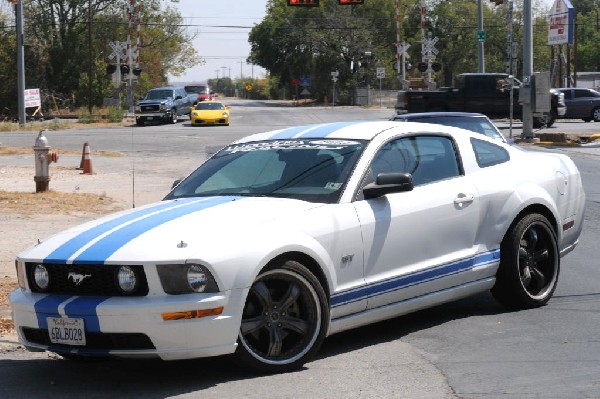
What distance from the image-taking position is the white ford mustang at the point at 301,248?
240 inches

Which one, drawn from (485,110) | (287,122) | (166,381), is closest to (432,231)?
(166,381)

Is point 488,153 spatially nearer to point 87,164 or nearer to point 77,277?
point 77,277

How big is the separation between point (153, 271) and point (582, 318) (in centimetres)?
368

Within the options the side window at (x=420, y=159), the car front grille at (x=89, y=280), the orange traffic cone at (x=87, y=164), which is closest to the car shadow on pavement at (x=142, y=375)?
the car front grille at (x=89, y=280)

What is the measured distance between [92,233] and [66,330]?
0.70 m

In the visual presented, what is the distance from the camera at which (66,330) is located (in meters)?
6.21

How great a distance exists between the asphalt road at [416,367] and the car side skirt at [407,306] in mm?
206

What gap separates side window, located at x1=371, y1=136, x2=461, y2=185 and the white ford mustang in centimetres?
1

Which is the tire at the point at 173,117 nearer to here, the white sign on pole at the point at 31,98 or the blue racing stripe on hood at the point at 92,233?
the white sign on pole at the point at 31,98

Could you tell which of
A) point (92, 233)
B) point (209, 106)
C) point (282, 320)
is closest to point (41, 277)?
point (92, 233)

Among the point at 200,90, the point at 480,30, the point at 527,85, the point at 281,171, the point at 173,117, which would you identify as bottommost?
the point at 281,171

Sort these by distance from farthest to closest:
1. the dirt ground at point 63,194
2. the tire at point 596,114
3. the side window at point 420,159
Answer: the tire at point 596,114 → the dirt ground at point 63,194 → the side window at point 420,159

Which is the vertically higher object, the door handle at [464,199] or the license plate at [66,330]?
the door handle at [464,199]

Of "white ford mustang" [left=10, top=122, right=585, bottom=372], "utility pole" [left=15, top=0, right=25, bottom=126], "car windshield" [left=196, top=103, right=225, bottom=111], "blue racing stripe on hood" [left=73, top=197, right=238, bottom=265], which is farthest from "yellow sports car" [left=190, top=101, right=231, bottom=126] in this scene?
"blue racing stripe on hood" [left=73, top=197, right=238, bottom=265]
